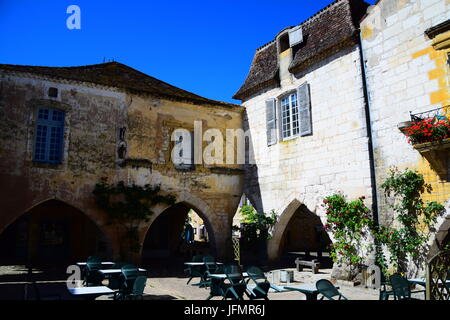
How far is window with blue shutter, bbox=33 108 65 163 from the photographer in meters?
10.1

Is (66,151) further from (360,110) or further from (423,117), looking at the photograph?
(423,117)

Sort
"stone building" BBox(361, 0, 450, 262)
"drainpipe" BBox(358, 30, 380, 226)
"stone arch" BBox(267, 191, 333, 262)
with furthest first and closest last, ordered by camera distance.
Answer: "stone arch" BBox(267, 191, 333, 262) → "drainpipe" BBox(358, 30, 380, 226) → "stone building" BBox(361, 0, 450, 262)

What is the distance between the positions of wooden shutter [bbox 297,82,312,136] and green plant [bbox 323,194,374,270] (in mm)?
2218

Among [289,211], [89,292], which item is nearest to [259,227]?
[289,211]

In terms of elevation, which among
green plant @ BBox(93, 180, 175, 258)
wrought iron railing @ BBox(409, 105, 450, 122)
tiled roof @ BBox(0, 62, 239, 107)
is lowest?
green plant @ BBox(93, 180, 175, 258)

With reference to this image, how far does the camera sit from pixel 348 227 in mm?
8844

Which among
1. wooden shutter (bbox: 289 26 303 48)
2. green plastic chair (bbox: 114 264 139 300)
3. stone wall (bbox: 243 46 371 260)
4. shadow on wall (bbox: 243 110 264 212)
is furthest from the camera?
shadow on wall (bbox: 243 110 264 212)

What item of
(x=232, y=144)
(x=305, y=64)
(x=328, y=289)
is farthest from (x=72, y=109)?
(x=328, y=289)

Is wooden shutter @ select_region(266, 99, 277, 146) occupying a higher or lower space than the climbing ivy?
higher

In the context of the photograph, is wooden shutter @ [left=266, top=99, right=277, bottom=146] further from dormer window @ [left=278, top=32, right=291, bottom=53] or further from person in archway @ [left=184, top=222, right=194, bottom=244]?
person in archway @ [left=184, top=222, right=194, bottom=244]

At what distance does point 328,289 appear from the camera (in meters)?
4.91

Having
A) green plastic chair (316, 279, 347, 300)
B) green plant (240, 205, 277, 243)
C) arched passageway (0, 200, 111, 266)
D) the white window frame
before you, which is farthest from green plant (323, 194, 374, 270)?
arched passageway (0, 200, 111, 266)

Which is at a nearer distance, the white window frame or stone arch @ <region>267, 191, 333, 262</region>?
stone arch @ <region>267, 191, 333, 262</region>
